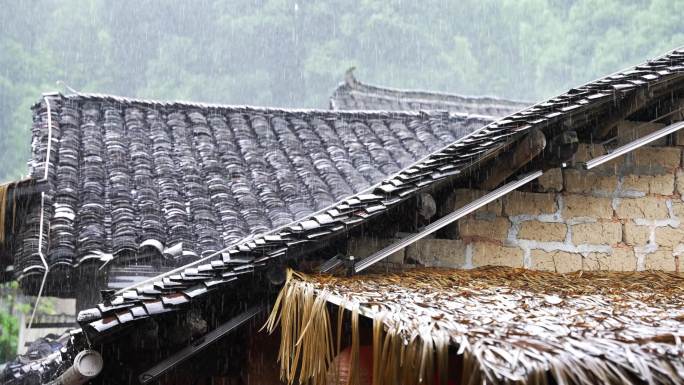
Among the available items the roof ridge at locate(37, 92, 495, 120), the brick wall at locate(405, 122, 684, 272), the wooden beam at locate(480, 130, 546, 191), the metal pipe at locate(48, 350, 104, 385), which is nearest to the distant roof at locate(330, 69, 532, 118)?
the roof ridge at locate(37, 92, 495, 120)

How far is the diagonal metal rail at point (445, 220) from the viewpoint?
454 cm

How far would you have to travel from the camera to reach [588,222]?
5262 mm

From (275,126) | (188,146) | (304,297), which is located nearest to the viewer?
(304,297)

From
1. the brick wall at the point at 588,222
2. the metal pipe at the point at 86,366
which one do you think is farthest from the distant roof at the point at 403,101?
the metal pipe at the point at 86,366

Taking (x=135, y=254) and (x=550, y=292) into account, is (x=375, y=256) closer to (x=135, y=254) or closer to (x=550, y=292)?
(x=550, y=292)

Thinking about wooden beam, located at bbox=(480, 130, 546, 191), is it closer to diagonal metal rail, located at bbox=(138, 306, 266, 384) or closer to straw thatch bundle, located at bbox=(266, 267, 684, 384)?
straw thatch bundle, located at bbox=(266, 267, 684, 384)

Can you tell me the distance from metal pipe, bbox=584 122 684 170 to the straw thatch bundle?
71cm

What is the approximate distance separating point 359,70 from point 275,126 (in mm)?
23502

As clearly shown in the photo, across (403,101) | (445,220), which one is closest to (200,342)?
(445,220)

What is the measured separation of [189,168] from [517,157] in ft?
14.0

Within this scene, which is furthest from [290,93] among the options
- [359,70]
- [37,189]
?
[37,189]

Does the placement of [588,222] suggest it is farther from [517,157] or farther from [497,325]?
[497,325]

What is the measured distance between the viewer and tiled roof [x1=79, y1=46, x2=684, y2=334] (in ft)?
13.5

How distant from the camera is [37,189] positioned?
6.46 m
